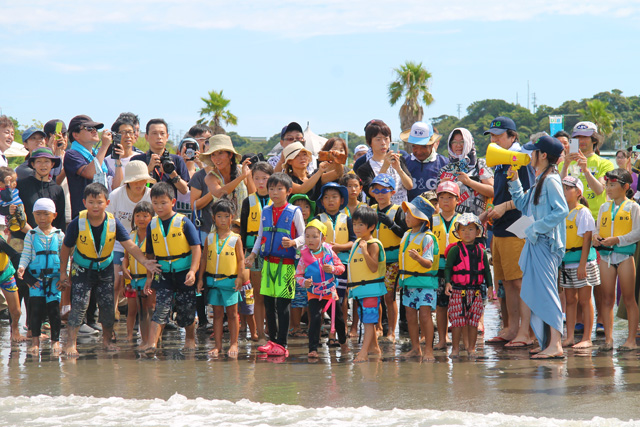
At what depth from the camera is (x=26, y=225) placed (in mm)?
8297

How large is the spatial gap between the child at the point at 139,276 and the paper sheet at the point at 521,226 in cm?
386

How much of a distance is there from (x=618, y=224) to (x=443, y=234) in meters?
1.87

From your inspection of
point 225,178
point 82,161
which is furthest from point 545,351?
point 82,161

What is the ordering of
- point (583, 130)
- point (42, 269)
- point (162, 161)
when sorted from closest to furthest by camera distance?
point (42, 269)
point (162, 161)
point (583, 130)

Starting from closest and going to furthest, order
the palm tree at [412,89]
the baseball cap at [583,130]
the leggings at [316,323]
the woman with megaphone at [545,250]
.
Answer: the woman with megaphone at [545,250] → the leggings at [316,323] → the baseball cap at [583,130] → the palm tree at [412,89]

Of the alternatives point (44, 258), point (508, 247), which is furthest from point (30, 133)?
point (508, 247)

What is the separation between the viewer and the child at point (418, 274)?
23.2 ft

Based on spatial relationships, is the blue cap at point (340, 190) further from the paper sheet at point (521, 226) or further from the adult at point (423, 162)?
the paper sheet at point (521, 226)

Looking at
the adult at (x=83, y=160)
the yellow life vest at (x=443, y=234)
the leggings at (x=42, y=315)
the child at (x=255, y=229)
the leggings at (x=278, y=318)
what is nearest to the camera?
the leggings at (x=278, y=318)

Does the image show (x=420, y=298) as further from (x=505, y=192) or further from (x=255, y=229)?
(x=255, y=229)

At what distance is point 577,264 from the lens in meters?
7.59

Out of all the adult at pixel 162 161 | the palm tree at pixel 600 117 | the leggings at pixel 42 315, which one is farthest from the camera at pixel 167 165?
the palm tree at pixel 600 117

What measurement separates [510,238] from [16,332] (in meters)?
5.51

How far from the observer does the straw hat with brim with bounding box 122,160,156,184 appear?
26.8 feet
